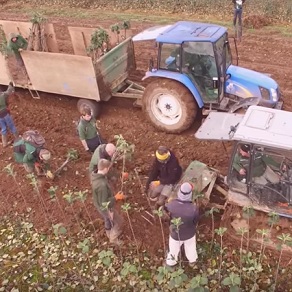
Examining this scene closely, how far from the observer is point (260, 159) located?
5848 millimetres

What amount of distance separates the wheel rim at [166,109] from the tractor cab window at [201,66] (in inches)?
21.6

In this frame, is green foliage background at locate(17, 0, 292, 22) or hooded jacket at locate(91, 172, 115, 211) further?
green foliage background at locate(17, 0, 292, 22)

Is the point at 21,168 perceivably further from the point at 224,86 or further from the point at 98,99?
the point at 224,86

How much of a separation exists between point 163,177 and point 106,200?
3.38 ft

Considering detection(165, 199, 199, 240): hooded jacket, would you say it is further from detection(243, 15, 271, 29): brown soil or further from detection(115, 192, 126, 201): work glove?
detection(243, 15, 271, 29): brown soil

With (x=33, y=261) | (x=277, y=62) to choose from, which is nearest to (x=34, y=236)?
(x=33, y=261)

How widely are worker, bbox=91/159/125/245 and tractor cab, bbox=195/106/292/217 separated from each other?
1.45 meters

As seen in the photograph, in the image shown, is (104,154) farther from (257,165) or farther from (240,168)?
(257,165)

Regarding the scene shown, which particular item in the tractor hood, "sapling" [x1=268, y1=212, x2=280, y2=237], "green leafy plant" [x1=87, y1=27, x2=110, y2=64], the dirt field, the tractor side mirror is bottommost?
the dirt field

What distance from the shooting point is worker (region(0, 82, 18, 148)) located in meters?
8.46

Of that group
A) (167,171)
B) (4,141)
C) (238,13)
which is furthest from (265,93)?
(238,13)

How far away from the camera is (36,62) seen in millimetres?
9289

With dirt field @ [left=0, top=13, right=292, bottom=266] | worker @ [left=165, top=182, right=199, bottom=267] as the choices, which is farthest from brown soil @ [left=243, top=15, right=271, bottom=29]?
worker @ [left=165, top=182, right=199, bottom=267]

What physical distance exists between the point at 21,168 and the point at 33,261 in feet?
7.32
